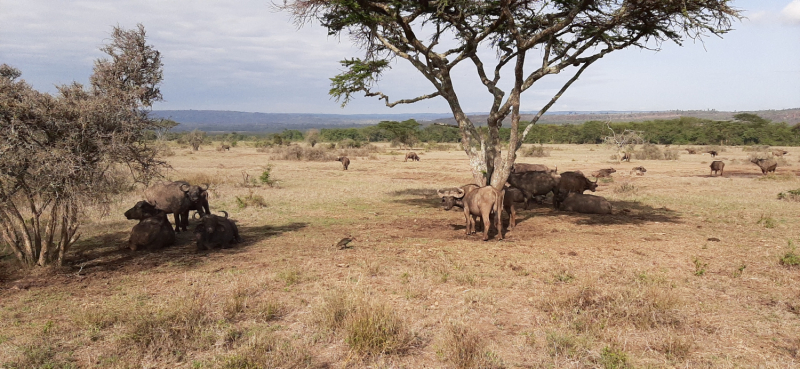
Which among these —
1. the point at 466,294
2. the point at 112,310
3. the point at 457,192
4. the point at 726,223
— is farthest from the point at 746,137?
the point at 112,310

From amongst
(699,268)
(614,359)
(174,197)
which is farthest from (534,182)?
(174,197)

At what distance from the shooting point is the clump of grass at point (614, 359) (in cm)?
423

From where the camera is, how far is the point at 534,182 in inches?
560

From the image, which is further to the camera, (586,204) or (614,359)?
(586,204)

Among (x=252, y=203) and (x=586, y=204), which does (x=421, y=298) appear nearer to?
(x=586, y=204)

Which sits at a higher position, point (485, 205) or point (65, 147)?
point (65, 147)

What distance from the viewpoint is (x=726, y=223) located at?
445 inches

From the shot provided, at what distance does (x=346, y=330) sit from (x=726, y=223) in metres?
11.2

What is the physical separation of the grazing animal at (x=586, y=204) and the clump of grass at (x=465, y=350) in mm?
9788

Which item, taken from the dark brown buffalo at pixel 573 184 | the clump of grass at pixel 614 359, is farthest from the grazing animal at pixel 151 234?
the dark brown buffalo at pixel 573 184

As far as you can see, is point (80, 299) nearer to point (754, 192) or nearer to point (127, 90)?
point (127, 90)

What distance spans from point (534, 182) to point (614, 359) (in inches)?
407

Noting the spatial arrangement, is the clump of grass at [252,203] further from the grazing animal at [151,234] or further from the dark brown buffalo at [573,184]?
the dark brown buffalo at [573,184]

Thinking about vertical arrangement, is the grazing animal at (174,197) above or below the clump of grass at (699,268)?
above
